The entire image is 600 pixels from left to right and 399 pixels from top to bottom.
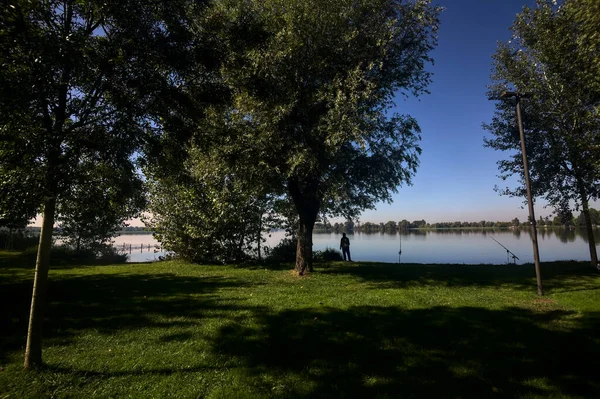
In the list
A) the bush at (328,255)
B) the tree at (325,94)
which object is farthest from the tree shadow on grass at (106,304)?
the bush at (328,255)

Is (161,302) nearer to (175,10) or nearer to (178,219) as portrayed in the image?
(175,10)

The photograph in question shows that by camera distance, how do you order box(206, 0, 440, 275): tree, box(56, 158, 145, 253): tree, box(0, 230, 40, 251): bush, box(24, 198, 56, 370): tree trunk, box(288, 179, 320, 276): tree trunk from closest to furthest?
box(24, 198, 56, 370): tree trunk → box(56, 158, 145, 253): tree → box(206, 0, 440, 275): tree → box(288, 179, 320, 276): tree trunk → box(0, 230, 40, 251): bush

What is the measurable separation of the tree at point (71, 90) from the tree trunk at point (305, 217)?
8181 mm

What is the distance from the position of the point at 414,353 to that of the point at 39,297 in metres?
6.08

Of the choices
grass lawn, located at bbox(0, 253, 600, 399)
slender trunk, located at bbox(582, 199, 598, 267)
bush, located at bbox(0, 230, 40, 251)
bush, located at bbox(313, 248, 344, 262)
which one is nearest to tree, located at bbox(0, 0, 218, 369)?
grass lawn, located at bbox(0, 253, 600, 399)

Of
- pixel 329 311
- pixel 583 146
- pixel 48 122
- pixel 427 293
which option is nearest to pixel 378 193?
pixel 427 293

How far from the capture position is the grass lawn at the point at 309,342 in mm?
4652

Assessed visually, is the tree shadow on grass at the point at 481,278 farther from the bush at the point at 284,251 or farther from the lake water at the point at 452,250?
the lake water at the point at 452,250

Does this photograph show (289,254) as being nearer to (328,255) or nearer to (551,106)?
(328,255)

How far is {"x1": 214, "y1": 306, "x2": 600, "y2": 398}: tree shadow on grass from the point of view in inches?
183

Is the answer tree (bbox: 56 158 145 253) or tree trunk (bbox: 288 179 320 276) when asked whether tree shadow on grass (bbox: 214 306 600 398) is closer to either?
tree (bbox: 56 158 145 253)

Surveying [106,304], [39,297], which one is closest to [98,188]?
[39,297]

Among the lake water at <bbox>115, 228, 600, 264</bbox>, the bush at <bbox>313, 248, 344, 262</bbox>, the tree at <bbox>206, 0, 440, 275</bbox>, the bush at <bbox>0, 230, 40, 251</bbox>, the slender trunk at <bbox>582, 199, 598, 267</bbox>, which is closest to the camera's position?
the tree at <bbox>206, 0, 440, 275</bbox>

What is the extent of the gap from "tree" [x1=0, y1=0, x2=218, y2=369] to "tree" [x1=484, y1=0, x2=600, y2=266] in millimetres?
11045
